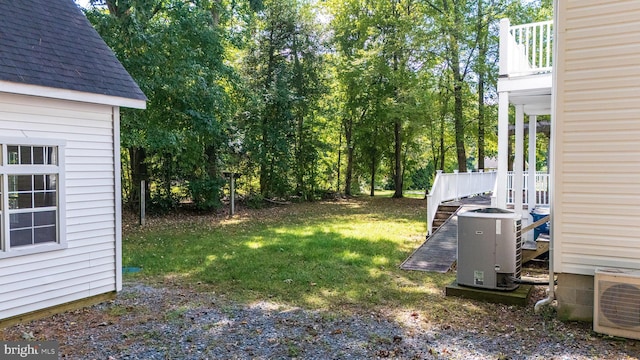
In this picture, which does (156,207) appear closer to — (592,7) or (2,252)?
(2,252)

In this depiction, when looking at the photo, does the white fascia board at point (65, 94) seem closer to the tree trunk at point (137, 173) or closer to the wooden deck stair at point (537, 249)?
the wooden deck stair at point (537, 249)

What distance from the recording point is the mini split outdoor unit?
5230mm

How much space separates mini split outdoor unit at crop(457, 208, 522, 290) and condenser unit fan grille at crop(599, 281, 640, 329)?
119 cm

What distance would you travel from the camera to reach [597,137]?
4.46 metres

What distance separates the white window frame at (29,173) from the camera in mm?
4578

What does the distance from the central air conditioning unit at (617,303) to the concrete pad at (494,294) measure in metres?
1.02

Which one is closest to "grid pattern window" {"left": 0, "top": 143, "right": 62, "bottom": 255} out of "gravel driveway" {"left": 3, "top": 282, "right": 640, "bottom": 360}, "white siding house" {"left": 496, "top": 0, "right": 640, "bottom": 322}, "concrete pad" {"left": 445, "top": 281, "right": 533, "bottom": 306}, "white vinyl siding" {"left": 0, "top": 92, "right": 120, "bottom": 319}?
"white vinyl siding" {"left": 0, "top": 92, "right": 120, "bottom": 319}

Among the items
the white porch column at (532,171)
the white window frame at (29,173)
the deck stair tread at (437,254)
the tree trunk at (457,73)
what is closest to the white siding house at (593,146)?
the deck stair tread at (437,254)

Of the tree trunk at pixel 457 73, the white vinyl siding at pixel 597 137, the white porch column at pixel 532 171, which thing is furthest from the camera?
the tree trunk at pixel 457 73

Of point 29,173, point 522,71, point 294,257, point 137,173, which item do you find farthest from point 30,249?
point 137,173

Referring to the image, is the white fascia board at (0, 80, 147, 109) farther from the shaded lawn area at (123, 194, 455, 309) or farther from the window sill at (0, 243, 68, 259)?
the shaded lawn area at (123, 194, 455, 309)

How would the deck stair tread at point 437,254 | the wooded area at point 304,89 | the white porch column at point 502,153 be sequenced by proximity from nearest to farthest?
the deck stair tread at point 437,254, the white porch column at point 502,153, the wooded area at point 304,89

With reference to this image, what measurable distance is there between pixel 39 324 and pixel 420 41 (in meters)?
16.2

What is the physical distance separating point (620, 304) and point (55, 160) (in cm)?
635
